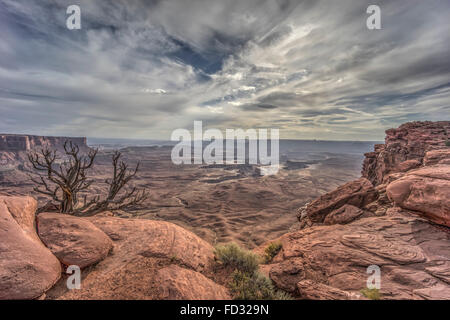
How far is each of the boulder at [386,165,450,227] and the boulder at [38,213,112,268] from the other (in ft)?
35.4

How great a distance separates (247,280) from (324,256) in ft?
10.6

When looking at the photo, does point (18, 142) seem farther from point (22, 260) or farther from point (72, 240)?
point (22, 260)

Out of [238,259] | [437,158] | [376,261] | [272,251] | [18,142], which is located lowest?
[272,251]

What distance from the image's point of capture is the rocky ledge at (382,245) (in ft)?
14.4

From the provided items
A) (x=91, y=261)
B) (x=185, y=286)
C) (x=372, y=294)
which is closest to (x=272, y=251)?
(x=372, y=294)

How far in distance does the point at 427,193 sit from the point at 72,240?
11.6 metres

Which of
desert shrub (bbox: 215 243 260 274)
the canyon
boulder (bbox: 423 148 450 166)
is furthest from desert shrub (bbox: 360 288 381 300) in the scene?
boulder (bbox: 423 148 450 166)

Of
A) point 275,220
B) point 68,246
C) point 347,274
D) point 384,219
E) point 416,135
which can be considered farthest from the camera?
point 275,220

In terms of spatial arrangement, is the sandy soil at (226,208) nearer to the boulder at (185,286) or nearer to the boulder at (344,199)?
the boulder at (344,199)

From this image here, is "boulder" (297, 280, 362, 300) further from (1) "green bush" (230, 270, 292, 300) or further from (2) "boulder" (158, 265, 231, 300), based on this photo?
(2) "boulder" (158, 265, 231, 300)

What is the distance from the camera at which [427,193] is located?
5.93 meters

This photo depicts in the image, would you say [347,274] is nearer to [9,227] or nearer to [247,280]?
[247,280]
